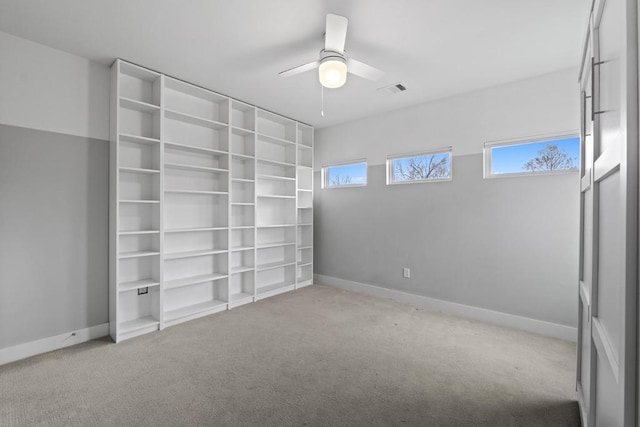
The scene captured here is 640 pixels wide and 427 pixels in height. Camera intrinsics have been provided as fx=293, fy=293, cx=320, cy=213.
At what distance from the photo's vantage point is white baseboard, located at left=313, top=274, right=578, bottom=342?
10.0 feet

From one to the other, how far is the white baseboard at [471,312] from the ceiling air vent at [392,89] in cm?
273

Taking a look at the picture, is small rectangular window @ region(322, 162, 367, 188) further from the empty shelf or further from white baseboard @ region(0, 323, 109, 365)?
white baseboard @ region(0, 323, 109, 365)

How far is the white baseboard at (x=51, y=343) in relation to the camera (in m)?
2.53

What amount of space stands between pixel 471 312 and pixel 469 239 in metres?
0.90

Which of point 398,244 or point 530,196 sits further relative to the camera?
point 398,244

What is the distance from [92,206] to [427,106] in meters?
4.16

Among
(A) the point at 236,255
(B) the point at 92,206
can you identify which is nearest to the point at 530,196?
(A) the point at 236,255

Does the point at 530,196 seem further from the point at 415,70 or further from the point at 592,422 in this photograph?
the point at 592,422

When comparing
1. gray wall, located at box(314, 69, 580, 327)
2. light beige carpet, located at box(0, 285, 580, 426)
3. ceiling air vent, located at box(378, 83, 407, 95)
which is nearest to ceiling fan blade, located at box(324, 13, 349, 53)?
ceiling air vent, located at box(378, 83, 407, 95)

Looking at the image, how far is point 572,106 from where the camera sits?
118 inches

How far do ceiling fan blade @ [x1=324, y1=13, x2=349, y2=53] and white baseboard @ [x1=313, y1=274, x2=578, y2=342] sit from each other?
3.25 metres

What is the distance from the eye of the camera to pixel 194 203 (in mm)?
3787

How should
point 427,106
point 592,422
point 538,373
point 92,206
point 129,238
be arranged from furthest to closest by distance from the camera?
point 427,106 < point 129,238 < point 92,206 < point 538,373 < point 592,422

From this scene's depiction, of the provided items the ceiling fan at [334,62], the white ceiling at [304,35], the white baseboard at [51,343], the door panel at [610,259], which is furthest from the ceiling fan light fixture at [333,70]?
the white baseboard at [51,343]
